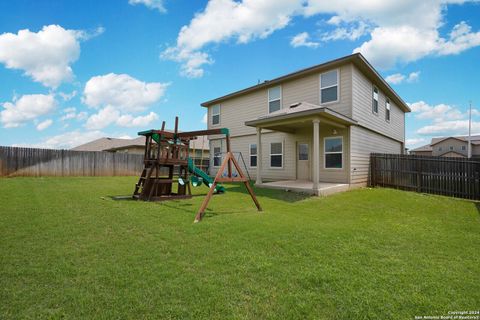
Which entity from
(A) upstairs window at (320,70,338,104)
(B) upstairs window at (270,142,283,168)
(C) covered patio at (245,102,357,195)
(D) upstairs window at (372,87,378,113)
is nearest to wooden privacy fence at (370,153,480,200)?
(D) upstairs window at (372,87,378,113)

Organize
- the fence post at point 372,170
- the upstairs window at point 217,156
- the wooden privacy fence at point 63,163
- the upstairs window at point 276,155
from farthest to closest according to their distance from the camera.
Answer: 1. the upstairs window at point 217,156
2. the wooden privacy fence at point 63,163
3. the upstairs window at point 276,155
4. the fence post at point 372,170

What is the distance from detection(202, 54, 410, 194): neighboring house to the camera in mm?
10328

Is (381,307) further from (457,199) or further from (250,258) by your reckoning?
(457,199)

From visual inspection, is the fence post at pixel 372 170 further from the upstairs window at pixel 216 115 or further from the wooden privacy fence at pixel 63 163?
the wooden privacy fence at pixel 63 163

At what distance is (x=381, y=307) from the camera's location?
2.33m

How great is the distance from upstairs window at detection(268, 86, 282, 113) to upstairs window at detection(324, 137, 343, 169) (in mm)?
3399

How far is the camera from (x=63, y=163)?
700 inches

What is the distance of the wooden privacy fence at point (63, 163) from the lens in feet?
52.4

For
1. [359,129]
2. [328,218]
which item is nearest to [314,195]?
[328,218]

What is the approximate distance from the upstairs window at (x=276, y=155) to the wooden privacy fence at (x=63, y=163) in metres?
12.9

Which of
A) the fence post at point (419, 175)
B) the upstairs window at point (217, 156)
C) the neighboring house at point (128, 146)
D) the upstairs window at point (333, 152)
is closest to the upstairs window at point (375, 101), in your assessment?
the upstairs window at point (333, 152)

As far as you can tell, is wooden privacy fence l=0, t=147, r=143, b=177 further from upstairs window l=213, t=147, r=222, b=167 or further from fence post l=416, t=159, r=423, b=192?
fence post l=416, t=159, r=423, b=192

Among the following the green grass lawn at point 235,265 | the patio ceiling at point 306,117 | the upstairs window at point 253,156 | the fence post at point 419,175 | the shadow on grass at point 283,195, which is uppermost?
the patio ceiling at point 306,117

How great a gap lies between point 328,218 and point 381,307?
12.5ft
